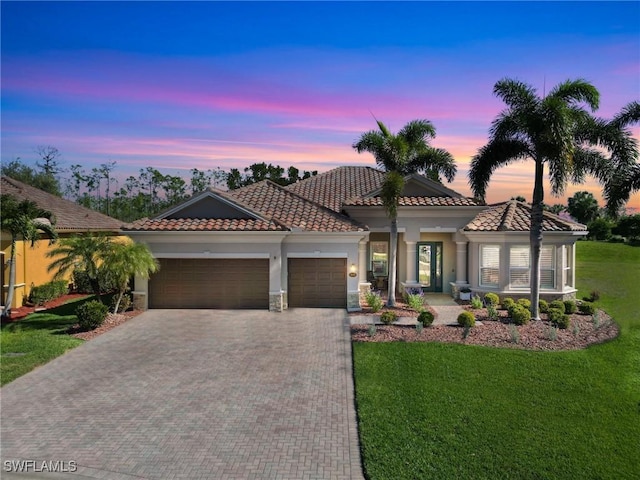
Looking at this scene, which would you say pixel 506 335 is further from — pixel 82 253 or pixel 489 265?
pixel 82 253

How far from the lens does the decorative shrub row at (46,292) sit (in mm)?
20241

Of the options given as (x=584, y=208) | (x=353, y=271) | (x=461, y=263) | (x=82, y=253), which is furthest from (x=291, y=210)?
(x=584, y=208)

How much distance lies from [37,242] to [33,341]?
869 centimetres

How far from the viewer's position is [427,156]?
19422 millimetres

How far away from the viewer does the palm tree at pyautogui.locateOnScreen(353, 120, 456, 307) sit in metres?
18.4

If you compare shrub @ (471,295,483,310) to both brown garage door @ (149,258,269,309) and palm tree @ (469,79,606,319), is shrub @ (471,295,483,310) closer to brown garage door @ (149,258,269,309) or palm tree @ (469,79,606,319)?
palm tree @ (469,79,606,319)

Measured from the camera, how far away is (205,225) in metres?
18.5

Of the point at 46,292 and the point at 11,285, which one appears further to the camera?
the point at 46,292

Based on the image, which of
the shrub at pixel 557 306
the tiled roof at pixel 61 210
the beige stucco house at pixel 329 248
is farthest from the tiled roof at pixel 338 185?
the tiled roof at pixel 61 210

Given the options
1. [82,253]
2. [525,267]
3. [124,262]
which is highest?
[82,253]

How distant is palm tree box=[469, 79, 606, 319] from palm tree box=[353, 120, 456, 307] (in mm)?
1826

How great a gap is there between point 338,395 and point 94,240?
1141cm

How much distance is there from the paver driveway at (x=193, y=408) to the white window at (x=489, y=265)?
9.02 m

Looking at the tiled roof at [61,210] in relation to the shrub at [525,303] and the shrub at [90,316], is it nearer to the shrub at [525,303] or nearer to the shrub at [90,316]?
the shrub at [90,316]
